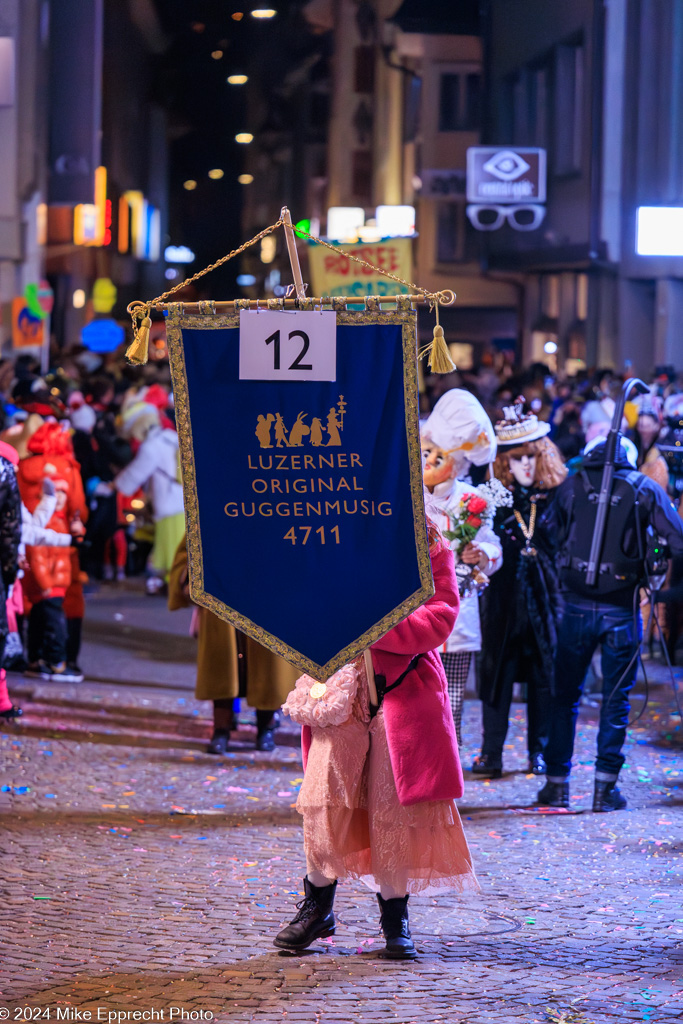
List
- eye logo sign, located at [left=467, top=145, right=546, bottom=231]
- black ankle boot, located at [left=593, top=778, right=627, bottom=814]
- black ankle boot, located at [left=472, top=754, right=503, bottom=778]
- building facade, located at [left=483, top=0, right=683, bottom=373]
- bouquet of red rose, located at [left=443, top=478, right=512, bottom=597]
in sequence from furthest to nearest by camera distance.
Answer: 1. building facade, located at [left=483, top=0, right=683, bottom=373]
2. eye logo sign, located at [left=467, top=145, right=546, bottom=231]
3. black ankle boot, located at [left=472, top=754, right=503, bottom=778]
4. bouquet of red rose, located at [left=443, top=478, right=512, bottom=597]
5. black ankle boot, located at [left=593, top=778, right=627, bottom=814]

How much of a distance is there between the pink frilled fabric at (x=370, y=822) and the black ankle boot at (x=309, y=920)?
Result: 0.44ft

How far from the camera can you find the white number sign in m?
5.00

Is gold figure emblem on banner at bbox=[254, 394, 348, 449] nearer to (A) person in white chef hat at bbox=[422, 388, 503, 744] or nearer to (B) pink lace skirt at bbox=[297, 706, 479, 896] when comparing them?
(B) pink lace skirt at bbox=[297, 706, 479, 896]

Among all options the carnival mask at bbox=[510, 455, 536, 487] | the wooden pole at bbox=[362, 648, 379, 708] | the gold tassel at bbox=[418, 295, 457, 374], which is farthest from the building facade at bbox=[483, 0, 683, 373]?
the wooden pole at bbox=[362, 648, 379, 708]

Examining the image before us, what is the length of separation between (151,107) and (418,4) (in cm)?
1692

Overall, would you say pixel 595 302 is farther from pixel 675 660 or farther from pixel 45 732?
pixel 45 732

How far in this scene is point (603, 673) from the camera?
25.0 ft

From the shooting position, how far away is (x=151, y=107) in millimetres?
44844

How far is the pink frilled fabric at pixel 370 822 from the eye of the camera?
5.15m

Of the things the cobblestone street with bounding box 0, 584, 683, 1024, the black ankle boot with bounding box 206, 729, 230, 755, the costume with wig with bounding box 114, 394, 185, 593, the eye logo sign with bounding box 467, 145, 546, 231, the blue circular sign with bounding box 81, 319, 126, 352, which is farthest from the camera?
the blue circular sign with bounding box 81, 319, 126, 352

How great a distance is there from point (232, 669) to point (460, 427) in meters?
2.23

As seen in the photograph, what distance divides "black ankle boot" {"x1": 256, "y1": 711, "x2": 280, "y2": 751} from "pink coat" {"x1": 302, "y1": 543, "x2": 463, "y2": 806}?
3.86m

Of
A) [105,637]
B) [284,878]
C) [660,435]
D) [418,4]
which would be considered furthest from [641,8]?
[284,878]

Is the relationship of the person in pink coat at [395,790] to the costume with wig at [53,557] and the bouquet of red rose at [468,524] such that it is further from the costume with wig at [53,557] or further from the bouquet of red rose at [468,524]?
the costume with wig at [53,557]
